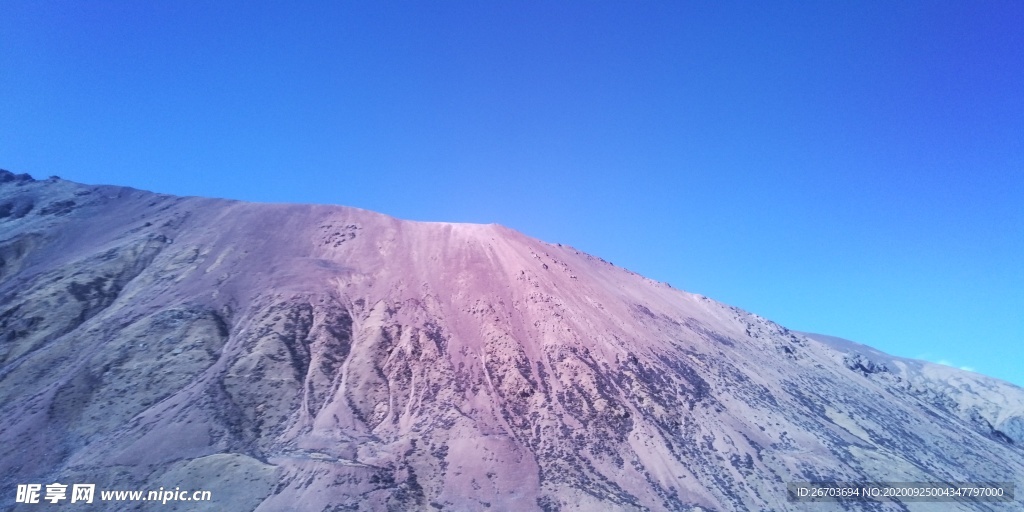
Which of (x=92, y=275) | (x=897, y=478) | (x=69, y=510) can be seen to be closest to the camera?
(x=69, y=510)

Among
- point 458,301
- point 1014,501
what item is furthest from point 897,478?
point 458,301

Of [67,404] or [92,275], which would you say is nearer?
[67,404]

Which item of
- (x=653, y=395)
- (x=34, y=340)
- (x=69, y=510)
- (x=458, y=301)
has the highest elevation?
(x=458, y=301)

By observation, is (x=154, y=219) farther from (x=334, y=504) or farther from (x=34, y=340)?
(x=334, y=504)

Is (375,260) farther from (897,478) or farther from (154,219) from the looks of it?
(897,478)

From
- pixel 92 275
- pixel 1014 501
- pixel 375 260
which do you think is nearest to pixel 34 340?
pixel 92 275

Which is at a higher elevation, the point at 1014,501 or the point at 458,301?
the point at 458,301

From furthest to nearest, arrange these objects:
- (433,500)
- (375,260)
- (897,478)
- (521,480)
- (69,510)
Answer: (375,260) < (897,478) < (521,480) < (433,500) < (69,510)
